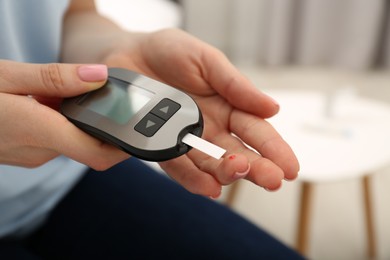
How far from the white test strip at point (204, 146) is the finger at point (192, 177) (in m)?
0.03

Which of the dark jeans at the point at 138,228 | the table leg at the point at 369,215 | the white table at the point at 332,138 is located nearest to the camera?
the dark jeans at the point at 138,228

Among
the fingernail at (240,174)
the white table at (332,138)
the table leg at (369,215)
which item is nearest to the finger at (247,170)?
the fingernail at (240,174)

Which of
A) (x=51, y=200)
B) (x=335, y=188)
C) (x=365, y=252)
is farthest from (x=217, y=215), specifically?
(x=335, y=188)

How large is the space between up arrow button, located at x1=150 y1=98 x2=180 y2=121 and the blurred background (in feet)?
1.63

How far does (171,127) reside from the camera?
0.43 metres

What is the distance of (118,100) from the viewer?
48cm

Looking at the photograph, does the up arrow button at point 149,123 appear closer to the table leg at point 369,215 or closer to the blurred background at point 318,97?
the blurred background at point 318,97

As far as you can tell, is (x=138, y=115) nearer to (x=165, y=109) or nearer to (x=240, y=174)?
(x=165, y=109)

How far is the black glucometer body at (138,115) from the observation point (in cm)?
41

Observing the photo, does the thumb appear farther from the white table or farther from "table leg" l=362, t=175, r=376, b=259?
"table leg" l=362, t=175, r=376, b=259

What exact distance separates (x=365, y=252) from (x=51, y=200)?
955 millimetres

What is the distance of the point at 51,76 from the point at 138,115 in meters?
0.10

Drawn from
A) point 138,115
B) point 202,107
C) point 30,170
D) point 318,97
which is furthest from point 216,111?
point 318,97

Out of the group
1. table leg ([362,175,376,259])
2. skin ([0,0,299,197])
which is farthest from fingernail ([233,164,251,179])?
table leg ([362,175,376,259])
